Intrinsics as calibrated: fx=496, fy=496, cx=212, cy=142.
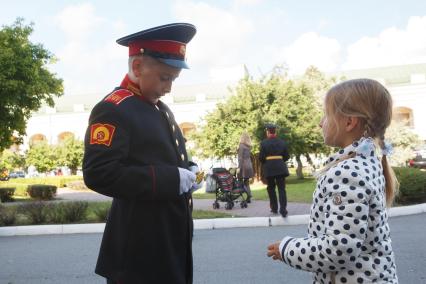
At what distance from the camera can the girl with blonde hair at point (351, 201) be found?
177cm

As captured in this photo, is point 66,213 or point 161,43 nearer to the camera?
point 161,43

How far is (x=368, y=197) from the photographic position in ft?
5.88

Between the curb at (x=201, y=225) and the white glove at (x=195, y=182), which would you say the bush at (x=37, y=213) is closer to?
the curb at (x=201, y=225)

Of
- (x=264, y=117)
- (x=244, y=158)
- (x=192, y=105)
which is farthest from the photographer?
(x=192, y=105)

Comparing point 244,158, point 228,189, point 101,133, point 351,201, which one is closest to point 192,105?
point 244,158

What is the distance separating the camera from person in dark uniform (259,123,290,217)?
10148mm

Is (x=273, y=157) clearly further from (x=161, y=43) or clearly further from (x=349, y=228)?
(x=349, y=228)

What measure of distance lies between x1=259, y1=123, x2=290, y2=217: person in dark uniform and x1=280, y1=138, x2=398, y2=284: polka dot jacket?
8095 millimetres

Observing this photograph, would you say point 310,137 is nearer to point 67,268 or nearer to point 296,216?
point 296,216

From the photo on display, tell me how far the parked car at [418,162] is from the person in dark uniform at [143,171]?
27.5 m

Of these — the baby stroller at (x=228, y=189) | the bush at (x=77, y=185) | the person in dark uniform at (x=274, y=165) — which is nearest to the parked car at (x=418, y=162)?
the baby stroller at (x=228, y=189)

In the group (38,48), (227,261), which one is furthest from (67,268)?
(38,48)

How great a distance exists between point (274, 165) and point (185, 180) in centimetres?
810

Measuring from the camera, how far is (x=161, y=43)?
2338mm
